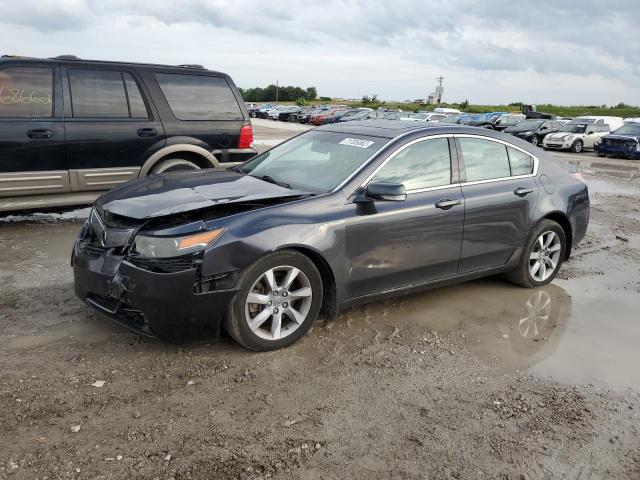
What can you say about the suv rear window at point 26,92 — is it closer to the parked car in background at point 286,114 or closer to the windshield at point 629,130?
the windshield at point 629,130

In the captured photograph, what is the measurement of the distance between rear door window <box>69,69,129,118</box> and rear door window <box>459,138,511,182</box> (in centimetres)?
419

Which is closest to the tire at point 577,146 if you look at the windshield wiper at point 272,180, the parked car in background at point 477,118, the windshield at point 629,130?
the windshield at point 629,130

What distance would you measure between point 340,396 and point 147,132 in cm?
473

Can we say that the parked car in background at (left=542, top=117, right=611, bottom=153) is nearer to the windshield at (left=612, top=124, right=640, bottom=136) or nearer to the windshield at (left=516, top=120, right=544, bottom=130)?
the windshield at (left=516, top=120, right=544, bottom=130)

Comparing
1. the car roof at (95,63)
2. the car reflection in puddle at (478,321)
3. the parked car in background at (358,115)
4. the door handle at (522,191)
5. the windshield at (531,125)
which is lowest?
the car reflection in puddle at (478,321)

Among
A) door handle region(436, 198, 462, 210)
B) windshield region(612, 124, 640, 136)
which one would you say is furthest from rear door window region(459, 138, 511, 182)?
windshield region(612, 124, 640, 136)

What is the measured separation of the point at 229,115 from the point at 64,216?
2729 millimetres

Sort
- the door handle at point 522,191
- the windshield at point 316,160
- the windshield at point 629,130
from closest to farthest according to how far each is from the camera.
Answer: the windshield at point 316,160, the door handle at point 522,191, the windshield at point 629,130

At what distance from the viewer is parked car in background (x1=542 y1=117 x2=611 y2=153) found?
25.2 meters

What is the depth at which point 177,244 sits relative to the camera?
11.7ft

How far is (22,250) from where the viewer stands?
20.1 feet

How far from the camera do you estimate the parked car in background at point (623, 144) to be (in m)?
22.0

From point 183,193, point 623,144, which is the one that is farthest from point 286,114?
point 183,193

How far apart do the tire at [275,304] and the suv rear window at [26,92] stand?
416cm
